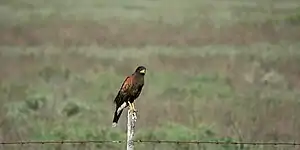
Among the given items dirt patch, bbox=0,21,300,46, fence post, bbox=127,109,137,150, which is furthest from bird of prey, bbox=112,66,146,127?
dirt patch, bbox=0,21,300,46

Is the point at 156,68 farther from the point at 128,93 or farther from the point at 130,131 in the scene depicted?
the point at 130,131

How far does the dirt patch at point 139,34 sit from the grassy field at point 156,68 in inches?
0.6

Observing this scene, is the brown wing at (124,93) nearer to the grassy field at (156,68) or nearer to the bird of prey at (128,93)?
the bird of prey at (128,93)

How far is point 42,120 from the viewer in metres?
9.66

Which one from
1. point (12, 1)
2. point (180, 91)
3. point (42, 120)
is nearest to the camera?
point (42, 120)

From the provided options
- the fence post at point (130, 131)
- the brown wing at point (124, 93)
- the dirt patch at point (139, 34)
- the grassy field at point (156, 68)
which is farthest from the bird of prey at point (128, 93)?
the dirt patch at point (139, 34)

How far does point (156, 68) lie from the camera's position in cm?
1072

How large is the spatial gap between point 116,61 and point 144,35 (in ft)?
2.13

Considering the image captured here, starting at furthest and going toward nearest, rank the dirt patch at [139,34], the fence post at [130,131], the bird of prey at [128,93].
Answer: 1. the dirt patch at [139,34]
2. the bird of prey at [128,93]
3. the fence post at [130,131]

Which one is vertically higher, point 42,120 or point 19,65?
point 19,65

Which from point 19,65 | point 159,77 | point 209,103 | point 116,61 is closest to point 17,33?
point 19,65

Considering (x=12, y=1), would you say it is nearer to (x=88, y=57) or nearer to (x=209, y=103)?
(x=88, y=57)

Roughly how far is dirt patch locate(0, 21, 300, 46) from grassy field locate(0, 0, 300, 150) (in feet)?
0.05

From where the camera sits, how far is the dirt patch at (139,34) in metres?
10.7
